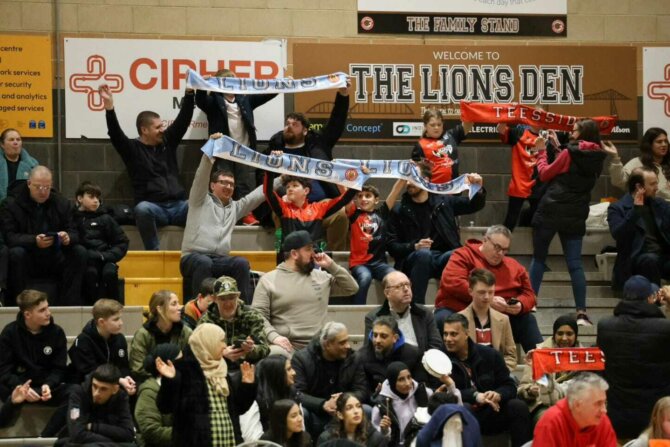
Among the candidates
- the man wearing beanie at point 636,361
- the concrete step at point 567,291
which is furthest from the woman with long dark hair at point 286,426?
the concrete step at point 567,291

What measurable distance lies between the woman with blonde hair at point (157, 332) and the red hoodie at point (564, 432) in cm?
243

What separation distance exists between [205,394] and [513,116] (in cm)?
571

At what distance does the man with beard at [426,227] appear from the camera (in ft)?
34.9

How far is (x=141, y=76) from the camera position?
12.9m

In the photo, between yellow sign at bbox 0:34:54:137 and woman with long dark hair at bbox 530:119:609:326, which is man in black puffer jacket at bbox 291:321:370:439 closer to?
woman with long dark hair at bbox 530:119:609:326

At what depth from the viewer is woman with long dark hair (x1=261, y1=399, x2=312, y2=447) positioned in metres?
7.56

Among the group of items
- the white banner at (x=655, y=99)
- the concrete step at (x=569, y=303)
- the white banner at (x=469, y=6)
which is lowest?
the concrete step at (x=569, y=303)

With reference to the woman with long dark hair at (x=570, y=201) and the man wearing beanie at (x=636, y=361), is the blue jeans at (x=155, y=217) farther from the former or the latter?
the man wearing beanie at (x=636, y=361)

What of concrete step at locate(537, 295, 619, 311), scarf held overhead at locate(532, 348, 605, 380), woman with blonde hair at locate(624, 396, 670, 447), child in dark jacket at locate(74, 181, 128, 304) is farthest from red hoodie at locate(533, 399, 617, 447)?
child in dark jacket at locate(74, 181, 128, 304)

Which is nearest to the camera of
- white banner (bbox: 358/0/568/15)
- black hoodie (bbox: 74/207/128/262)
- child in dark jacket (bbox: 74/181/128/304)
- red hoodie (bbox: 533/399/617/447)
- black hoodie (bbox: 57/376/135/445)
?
red hoodie (bbox: 533/399/617/447)

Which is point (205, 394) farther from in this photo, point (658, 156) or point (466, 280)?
point (658, 156)

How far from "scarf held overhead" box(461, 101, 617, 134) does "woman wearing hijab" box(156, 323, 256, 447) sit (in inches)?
207

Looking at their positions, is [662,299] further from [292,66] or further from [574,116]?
[292,66]

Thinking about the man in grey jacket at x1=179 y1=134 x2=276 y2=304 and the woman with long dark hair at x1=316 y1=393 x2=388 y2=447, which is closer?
the woman with long dark hair at x1=316 y1=393 x2=388 y2=447
